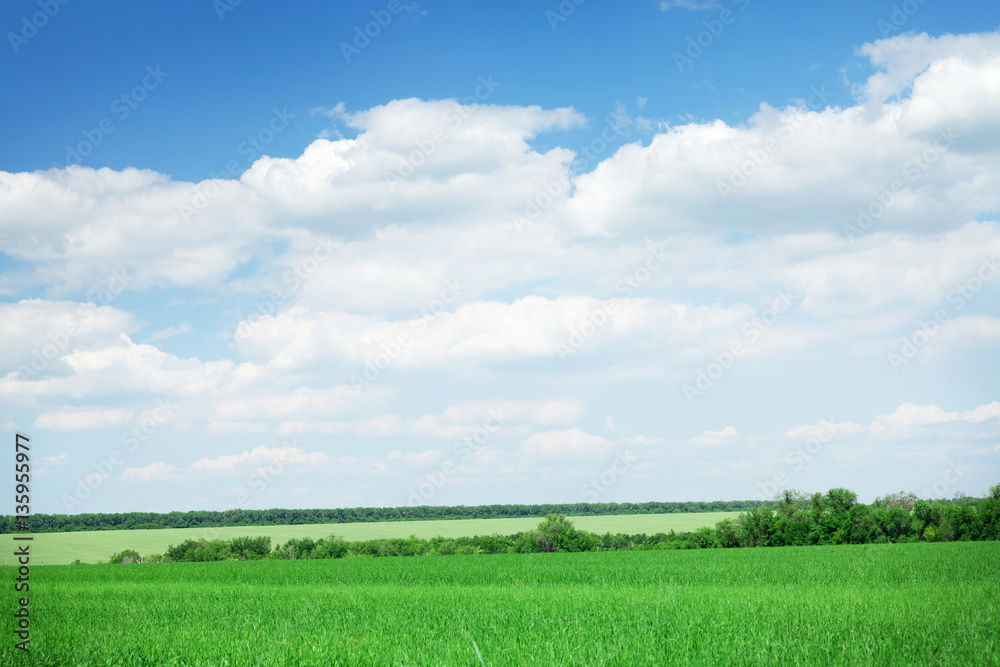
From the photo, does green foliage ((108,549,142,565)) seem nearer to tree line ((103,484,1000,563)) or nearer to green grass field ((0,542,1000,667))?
tree line ((103,484,1000,563))

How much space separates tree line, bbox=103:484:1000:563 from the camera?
5416cm

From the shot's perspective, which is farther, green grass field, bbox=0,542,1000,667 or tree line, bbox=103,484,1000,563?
tree line, bbox=103,484,1000,563

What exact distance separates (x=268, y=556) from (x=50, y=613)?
54027 mm

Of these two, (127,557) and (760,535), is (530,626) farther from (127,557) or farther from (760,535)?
(127,557)

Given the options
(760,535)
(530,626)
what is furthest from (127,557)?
(530,626)

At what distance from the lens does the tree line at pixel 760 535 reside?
2132 inches

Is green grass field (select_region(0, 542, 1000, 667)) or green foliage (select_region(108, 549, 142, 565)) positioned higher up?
green grass field (select_region(0, 542, 1000, 667))

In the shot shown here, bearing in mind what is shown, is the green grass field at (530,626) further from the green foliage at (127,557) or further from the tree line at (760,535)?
the green foliage at (127,557)

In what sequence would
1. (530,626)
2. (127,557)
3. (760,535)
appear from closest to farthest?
(530,626) < (760,535) < (127,557)

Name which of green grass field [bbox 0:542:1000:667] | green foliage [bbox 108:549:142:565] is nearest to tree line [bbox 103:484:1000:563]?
green foliage [bbox 108:549:142:565]

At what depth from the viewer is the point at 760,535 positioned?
190 ft

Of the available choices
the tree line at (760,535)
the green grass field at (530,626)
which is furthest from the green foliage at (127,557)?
the green grass field at (530,626)

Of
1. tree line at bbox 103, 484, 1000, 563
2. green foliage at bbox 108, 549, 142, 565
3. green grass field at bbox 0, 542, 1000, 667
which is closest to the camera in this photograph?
green grass field at bbox 0, 542, 1000, 667

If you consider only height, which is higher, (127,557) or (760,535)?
(760,535)
